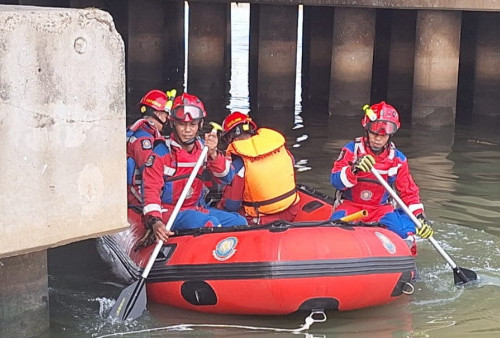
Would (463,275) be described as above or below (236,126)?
below

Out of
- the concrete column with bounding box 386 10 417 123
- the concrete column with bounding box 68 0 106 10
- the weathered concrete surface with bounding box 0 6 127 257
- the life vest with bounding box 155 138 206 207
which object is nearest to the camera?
the weathered concrete surface with bounding box 0 6 127 257

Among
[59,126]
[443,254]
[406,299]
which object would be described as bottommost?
[406,299]

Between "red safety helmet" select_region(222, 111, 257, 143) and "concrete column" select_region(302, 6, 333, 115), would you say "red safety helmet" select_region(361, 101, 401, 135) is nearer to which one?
"red safety helmet" select_region(222, 111, 257, 143)

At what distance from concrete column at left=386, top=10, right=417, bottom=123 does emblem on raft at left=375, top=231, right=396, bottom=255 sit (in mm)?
12117

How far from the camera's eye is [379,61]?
2108 cm

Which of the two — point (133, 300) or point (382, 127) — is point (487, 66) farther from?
point (133, 300)

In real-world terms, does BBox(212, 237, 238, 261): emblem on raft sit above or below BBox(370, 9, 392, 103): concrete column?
below

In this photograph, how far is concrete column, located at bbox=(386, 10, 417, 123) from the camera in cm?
1941

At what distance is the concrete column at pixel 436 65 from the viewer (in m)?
16.1

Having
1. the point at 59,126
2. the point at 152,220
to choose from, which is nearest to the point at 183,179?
the point at 152,220

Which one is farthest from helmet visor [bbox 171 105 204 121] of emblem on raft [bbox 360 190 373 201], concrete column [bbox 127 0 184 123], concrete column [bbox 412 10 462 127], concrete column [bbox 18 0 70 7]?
concrete column [bbox 18 0 70 7]

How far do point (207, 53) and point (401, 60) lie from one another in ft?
12.0

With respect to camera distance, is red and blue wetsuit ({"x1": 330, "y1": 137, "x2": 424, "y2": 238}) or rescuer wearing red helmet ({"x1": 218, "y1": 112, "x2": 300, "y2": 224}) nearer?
rescuer wearing red helmet ({"x1": 218, "y1": 112, "x2": 300, "y2": 224})

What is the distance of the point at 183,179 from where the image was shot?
26.1ft
